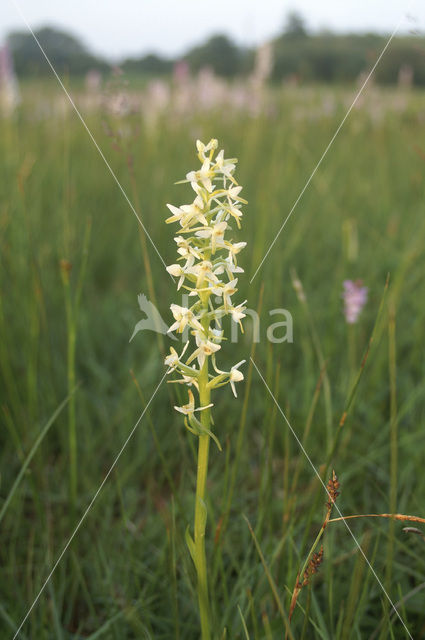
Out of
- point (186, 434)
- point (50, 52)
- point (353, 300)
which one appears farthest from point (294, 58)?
point (186, 434)

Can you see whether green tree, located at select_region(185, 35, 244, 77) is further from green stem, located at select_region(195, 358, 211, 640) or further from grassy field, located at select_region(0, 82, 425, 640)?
green stem, located at select_region(195, 358, 211, 640)

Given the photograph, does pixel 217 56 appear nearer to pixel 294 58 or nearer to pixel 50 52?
pixel 294 58

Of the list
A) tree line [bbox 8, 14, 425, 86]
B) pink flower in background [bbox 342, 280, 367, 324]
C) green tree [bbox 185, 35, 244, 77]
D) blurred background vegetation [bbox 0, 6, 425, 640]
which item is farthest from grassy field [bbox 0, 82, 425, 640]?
green tree [bbox 185, 35, 244, 77]

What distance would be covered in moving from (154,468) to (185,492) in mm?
261

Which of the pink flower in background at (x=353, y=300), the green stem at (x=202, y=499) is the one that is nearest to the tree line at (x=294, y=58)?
the pink flower in background at (x=353, y=300)

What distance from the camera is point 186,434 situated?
80.0 inches

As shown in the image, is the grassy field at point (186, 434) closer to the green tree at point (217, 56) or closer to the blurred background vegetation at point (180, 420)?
the blurred background vegetation at point (180, 420)

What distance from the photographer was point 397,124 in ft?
23.5

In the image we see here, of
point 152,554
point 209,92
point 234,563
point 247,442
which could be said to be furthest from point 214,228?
point 209,92

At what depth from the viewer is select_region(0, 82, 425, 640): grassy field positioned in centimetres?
135

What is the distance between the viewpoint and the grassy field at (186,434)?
4.42 ft

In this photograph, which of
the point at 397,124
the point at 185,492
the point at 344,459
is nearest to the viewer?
the point at 185,492

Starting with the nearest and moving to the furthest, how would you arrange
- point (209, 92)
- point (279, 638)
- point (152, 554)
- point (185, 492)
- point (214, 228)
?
point (214, 228) → point (279, 638) → point (152, 554) → point (185, 492) → point (209, 92)

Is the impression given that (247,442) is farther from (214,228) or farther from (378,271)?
(378,271)
